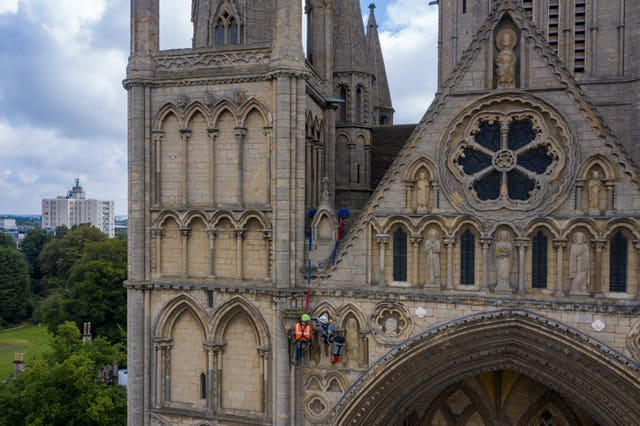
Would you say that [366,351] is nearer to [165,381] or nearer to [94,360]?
[165,381]

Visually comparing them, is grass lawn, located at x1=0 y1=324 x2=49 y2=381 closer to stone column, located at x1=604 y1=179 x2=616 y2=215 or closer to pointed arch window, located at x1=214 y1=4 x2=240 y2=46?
pointed arch window, located at x1=214 y1=4 x2=240 y2=46

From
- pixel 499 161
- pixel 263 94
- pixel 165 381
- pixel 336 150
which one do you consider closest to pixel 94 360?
pixel 165 381

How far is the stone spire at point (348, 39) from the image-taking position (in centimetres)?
2111

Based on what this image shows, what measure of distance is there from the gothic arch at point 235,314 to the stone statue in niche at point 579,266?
8792 mm

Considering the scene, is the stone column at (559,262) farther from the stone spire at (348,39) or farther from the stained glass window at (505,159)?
the stone spire at (348,39)

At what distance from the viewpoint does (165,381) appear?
1789 cm

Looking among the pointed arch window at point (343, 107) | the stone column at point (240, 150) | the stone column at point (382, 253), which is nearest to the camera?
the stone column at point (382, 253)

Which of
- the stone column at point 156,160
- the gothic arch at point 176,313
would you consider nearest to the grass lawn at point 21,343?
the gothic arch at point 176,313

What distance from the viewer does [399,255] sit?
16344 mm

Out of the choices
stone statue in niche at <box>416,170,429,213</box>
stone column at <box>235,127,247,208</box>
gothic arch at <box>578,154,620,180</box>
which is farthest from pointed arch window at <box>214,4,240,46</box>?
gothic arch at <box>578,154,620,180</box>

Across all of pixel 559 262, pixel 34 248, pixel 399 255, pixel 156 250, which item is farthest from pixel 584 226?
pixel 34 248

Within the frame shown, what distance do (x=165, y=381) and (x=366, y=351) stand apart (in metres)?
6.74

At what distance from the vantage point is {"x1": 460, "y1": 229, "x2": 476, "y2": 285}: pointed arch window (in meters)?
15.6

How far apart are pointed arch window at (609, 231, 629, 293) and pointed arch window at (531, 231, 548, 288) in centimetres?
161
